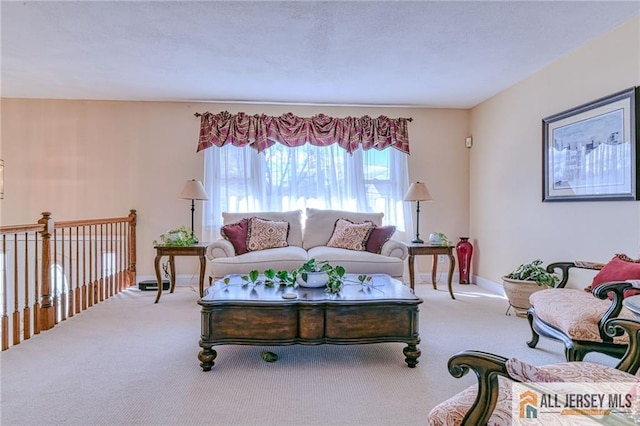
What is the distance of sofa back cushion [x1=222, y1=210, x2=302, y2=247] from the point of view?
4566 mm

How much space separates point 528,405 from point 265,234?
3478 mm

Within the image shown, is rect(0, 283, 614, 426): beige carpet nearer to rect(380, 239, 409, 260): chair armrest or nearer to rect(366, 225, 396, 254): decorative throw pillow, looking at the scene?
rect(380, 239, 409, 260): chair armrest

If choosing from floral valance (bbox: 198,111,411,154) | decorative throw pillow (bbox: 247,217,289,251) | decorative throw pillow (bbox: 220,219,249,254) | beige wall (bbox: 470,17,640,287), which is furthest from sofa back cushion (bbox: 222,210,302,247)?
beige wall (bbox: 470,17,640,287)

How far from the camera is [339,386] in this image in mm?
2182

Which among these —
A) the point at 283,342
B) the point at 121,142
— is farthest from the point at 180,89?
the point at 283,342

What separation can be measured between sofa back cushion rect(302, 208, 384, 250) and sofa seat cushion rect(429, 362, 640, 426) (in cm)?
325

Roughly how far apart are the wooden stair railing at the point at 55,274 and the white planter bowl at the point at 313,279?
6.00ft

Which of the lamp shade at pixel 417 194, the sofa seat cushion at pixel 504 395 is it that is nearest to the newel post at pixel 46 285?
the sofa seat cushion at pixel 504 395

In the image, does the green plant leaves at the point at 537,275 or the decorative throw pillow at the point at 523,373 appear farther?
the green plant leaves at the point at 537,275

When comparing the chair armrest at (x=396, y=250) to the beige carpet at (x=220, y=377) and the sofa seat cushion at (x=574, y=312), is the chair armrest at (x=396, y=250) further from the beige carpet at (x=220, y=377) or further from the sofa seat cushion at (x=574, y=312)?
the sofa seat cushion at (x=574, y=312)

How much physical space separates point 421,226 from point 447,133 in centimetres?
130

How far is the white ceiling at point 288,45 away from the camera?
8.63ft

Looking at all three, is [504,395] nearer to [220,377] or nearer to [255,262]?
[220,377]

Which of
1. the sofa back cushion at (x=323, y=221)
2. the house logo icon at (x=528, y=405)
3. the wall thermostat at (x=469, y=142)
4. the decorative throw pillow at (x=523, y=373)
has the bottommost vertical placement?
the house logo icon at (x=528, y=405)
